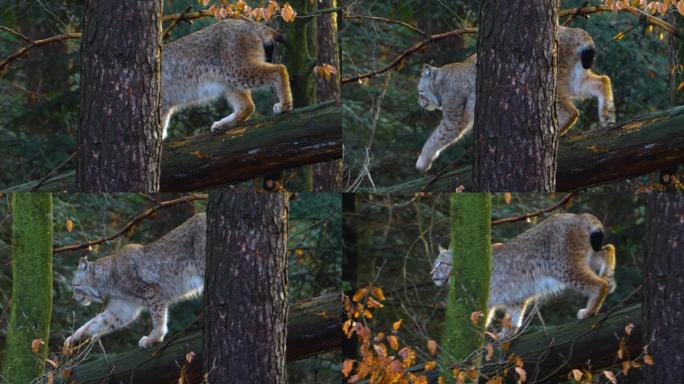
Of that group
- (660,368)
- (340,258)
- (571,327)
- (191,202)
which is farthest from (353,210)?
(660,368)

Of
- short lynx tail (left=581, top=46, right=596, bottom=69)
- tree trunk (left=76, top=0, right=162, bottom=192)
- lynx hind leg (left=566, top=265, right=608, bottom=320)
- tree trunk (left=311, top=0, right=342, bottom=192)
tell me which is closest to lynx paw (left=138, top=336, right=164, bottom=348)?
tree trunk (left=311, top=0, right=342, bottom=192)

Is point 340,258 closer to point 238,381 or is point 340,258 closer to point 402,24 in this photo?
point 238,381

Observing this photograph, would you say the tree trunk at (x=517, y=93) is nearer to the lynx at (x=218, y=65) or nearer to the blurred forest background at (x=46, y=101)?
the blurred forest background at (x=46, y=101)

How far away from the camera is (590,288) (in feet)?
25.4

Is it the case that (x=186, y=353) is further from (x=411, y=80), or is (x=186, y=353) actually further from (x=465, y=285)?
(x=411, y=80)

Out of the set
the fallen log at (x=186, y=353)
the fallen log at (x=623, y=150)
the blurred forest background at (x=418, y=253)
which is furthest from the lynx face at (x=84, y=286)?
the fallen log at (x=623, y=150)

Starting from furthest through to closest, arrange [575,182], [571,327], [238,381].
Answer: [571,327]
[238,381]
[575,182]

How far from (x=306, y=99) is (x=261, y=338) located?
53.0 inches

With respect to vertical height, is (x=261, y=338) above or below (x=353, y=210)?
below

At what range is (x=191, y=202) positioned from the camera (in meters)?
7.54

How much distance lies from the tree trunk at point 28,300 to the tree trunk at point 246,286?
3.66 feet

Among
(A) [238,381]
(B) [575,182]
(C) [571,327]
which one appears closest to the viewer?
(B) [575,182]

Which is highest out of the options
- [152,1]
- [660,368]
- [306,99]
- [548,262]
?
[152,1]

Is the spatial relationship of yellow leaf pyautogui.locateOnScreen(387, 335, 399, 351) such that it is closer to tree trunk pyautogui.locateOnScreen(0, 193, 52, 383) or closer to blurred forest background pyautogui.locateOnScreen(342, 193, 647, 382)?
blurred forest background pyautogui.locateOnScreen(342, 193, 647, 382)
